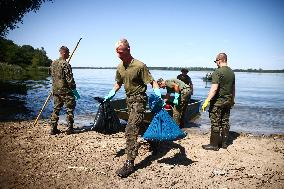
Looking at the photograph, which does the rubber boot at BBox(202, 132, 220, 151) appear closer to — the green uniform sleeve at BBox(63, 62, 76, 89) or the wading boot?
the wading boot

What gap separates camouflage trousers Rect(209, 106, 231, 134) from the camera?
7.63 metres

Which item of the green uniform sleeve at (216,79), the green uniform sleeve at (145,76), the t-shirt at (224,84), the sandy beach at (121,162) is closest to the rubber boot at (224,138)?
the sandy beach at (121,162)

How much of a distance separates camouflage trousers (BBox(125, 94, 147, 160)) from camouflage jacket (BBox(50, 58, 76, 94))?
3.51 m

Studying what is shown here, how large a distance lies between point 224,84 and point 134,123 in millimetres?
3306

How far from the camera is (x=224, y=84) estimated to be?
24.9ft

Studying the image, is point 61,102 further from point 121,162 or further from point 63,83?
point 121,162

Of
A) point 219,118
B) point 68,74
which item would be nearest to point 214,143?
point 219,118

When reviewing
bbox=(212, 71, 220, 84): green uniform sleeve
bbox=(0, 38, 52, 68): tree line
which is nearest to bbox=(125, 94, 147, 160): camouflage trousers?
bbox=(212, 71, 220, 84): green uniform sleeve

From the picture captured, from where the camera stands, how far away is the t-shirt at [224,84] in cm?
754

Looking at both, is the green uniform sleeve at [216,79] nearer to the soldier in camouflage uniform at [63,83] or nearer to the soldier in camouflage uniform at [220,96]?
the soldier in camouflage uniform at [220,96]

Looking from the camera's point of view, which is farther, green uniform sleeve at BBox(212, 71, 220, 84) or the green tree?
the green tree

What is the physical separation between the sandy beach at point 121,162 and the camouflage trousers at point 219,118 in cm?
64

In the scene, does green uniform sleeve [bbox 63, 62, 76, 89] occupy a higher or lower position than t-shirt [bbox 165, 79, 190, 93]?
higher

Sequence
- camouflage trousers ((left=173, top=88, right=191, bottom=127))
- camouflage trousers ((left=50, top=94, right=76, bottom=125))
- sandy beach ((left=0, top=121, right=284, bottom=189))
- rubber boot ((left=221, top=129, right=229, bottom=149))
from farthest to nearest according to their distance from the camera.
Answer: camouflage trousers ((left=173, top=88, right=191, bottom=127)) → camouflage trousers ((left=50, top=94, right=76, bottom=125)) → rubber boot ((left=221, top=129, right=229, bottom=149)) → sandy beach ((left=0, top=121, right=284, bottom=189))
